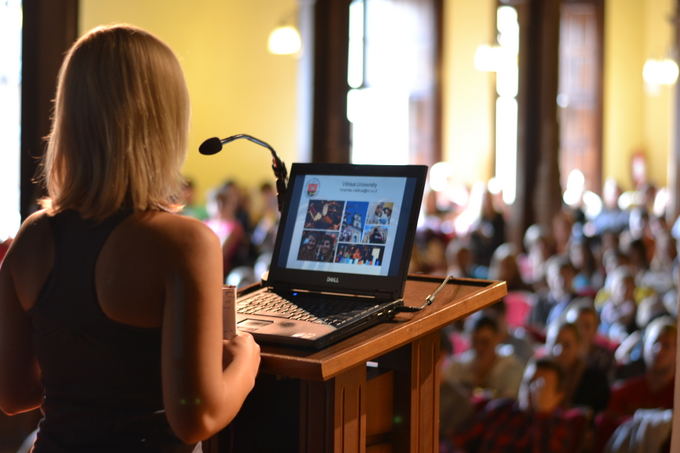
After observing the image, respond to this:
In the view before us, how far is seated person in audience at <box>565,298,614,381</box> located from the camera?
449 cm

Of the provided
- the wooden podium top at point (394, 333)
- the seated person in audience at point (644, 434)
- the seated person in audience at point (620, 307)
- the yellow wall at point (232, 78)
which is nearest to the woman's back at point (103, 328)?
the wooden podium top at point (394, 333)

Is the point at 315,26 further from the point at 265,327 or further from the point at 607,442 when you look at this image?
the point at 265,327

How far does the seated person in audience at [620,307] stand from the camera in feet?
17.8

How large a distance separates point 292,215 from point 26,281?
0.55m

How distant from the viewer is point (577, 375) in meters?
4.03

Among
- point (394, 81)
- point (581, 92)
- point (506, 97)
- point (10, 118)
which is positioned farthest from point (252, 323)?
point (581, 92)

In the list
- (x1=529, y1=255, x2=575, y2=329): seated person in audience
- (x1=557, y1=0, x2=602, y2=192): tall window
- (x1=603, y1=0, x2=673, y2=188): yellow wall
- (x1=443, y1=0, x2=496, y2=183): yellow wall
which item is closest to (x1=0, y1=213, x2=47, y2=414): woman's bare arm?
(x1=529, y1=255, x2=575, y2=329): seated person in audience

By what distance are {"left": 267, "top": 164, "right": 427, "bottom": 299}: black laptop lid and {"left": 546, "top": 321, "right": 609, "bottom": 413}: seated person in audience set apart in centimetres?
256

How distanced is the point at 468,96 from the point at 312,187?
36.4 ft

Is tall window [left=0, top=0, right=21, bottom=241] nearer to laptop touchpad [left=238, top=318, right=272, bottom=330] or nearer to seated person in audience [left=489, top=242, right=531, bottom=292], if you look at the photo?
laptop touchpad [left=238, top=318, right=272, bottom=330]

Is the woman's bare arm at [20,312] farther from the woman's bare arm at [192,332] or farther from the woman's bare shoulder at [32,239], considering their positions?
the woman's bare arm at [192,332]

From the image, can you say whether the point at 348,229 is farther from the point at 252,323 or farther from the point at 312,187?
the point at 252,323

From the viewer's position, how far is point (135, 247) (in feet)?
3.83

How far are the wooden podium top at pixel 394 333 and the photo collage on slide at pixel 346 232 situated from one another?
0.12 meters
